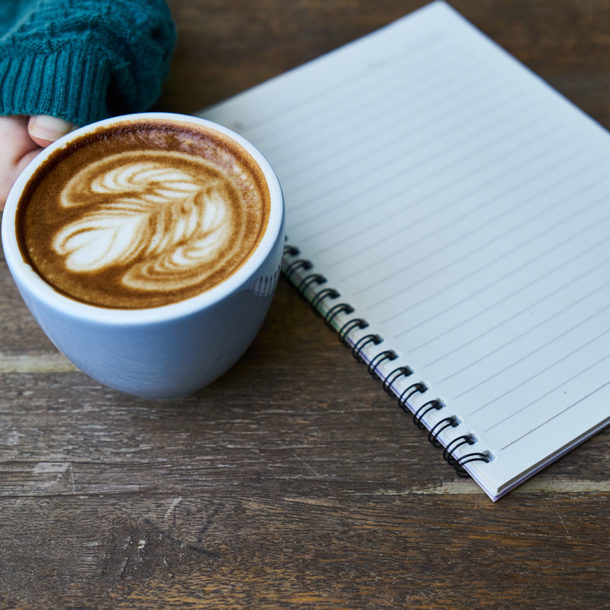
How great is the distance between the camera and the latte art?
0.60 m

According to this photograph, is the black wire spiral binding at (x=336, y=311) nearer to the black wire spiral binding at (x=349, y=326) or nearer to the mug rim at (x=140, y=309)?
the black wire spiral binding at (x=349, y=326)

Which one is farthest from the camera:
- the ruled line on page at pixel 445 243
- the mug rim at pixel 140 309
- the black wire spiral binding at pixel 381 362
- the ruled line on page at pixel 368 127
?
the ruled line on page at pixel 368 127

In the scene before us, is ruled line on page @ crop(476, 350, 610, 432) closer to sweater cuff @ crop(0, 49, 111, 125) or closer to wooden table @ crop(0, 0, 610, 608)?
wooden table @ crop(0, 0, 610, 608)

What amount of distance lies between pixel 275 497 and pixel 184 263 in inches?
8.9

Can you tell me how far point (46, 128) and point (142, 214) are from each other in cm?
17

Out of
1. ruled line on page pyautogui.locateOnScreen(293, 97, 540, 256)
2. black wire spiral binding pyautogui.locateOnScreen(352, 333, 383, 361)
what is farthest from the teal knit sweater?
black wire spiral binding pyautogui.locateOnScreen(352, 333, 383, 361)

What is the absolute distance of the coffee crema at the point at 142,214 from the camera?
1.94 feet

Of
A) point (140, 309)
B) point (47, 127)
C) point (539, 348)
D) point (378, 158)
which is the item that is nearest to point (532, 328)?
point (539, 348)

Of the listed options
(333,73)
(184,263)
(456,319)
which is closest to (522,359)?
(456,319)

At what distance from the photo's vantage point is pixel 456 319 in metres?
0.73

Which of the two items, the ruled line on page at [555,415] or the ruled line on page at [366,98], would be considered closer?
the ruled line on page at [555,415]

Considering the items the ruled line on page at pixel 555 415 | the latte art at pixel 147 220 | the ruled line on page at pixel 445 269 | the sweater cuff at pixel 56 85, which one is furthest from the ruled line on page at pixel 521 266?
the sweater cuff at pixel 56 85

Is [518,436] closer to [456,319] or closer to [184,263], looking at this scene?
[456,319]

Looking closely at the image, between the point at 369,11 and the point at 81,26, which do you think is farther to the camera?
the point at 369,11
